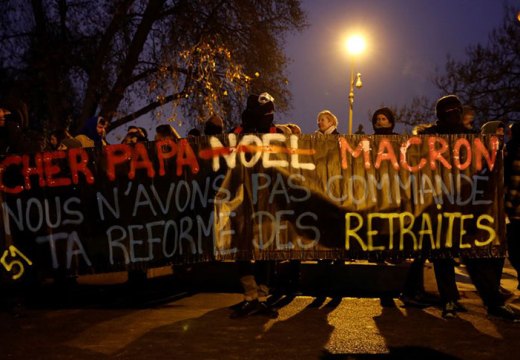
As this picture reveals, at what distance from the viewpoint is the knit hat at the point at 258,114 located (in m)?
5.47

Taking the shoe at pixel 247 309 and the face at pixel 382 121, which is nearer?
the shoe at pixel 247 309

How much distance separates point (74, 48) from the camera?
17594 millimetres

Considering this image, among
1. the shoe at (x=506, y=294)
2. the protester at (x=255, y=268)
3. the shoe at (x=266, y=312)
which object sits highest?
the protester at (x=255, y=268)

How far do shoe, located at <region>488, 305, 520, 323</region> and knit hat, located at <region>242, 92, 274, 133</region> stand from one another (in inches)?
104

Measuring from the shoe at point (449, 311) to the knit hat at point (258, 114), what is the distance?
2.30 meters

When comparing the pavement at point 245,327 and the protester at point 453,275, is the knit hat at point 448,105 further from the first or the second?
the pavement at point 245,327

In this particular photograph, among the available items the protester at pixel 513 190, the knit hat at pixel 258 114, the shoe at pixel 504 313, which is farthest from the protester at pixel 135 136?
the shoe at pixel 504 313

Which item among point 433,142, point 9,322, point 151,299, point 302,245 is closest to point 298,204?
point 302,245

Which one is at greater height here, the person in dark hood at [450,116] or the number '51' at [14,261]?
the person in dark hood at [450,116]

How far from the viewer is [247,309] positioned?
5.20m

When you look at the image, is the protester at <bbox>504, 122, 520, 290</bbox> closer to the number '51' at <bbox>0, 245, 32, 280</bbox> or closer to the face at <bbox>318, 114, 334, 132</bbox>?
the face at <bbox>318, 114, 334, 132</bbox>

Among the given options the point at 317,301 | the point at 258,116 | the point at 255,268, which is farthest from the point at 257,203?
the point at 317,301

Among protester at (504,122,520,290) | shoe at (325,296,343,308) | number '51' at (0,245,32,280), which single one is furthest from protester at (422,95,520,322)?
number '51' at (0,245,32,280)

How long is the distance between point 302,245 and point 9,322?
2.68 metres
